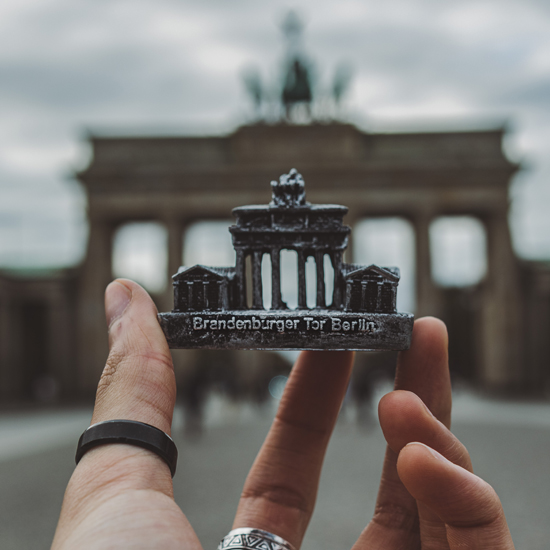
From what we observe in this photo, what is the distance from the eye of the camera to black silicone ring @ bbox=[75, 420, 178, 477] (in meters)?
2.93

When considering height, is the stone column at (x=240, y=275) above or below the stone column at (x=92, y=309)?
above

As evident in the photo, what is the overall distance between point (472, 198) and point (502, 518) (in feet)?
119

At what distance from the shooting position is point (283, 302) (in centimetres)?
450

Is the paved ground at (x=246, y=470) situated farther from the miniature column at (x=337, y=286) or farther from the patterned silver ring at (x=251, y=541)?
the miniature column at (x=337, y=286)

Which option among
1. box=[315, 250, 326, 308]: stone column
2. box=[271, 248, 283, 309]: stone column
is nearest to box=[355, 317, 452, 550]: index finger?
box=[315, 250, 326, 308]: stone column

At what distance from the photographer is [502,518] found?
2.67 metres

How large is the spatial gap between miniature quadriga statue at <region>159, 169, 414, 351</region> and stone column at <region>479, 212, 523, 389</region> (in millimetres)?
34496

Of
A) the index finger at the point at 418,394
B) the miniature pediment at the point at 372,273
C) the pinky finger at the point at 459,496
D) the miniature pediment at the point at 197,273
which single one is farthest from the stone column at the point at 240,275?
the pinky finger at the point at 459,496

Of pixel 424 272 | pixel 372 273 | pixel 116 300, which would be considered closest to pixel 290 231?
pixel 372 273

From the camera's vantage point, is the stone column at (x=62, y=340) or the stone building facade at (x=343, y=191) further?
the stone column at (x=62, y=340)

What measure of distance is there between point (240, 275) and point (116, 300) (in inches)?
40.6

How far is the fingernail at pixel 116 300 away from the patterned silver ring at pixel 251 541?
149 centimetres

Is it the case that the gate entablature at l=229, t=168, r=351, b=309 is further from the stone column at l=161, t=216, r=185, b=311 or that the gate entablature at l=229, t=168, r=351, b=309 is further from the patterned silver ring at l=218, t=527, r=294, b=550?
the stone column at l=161, t=216, r=185, b=311

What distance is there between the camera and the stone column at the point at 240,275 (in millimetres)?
4379
